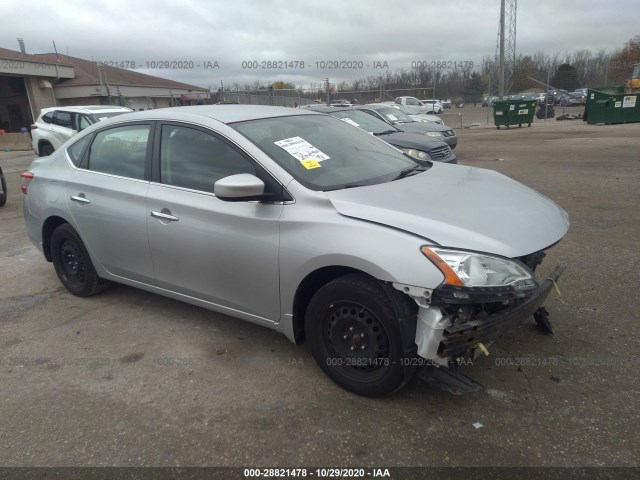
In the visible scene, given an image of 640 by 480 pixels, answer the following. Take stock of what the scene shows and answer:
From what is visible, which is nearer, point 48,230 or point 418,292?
point 418,292

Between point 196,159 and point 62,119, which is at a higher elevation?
point 62,119

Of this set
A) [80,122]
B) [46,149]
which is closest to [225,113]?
[80,122]

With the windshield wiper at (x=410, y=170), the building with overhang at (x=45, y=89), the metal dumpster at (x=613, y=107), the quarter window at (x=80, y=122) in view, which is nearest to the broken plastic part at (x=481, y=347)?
the windshield wiper at (x=410, y=170)

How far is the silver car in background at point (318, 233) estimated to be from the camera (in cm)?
242

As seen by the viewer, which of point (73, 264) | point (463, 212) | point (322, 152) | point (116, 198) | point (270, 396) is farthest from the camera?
point (73, 264)

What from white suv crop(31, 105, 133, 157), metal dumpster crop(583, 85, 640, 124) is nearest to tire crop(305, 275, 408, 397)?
white suv crop(31, 105, 133, 157)

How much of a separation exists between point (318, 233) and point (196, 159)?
120 cm

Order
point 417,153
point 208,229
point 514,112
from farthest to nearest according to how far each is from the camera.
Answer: point 514,112, point 417,153, point 208,229

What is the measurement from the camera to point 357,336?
2695 mm

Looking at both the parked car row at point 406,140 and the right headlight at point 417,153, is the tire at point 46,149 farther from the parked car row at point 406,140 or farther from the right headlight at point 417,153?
the right headlight at point 417,153

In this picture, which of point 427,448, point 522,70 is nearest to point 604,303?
point 427,448

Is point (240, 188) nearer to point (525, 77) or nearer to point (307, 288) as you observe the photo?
point (307, 288)

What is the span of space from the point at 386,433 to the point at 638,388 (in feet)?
5.04

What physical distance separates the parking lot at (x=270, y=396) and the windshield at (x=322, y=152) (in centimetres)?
126
